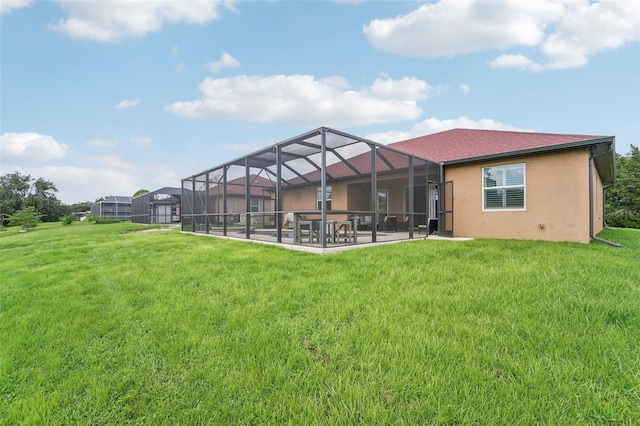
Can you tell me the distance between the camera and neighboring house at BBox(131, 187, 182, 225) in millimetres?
22516

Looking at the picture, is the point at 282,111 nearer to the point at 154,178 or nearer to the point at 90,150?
the point at 90,150

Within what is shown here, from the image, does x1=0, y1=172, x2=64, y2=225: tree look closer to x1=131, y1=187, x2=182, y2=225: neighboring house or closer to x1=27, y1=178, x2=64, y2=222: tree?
x1=27, y1=178, x2=64, y2=222: tree

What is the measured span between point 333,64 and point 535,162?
8.15 meters

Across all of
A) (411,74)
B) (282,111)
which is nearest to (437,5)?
(411,74)

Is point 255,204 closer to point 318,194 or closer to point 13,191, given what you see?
point 318,194

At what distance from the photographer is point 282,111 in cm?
1569

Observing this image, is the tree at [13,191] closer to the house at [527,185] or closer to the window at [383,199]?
the window at [383,199]

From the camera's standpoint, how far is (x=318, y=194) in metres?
14.1

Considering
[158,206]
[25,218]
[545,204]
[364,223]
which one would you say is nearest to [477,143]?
[545,204]

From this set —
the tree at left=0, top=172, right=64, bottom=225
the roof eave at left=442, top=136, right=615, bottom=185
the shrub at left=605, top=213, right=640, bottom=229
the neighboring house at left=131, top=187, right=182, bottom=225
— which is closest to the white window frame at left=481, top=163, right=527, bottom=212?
the roof eave at left=442, top=136, right=615, bottom=185

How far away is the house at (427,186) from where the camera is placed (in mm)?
7262

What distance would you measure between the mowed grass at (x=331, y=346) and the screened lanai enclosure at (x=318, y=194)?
3.21m

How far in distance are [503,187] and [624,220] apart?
62.6 feet

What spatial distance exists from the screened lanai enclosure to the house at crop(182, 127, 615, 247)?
38 mm
